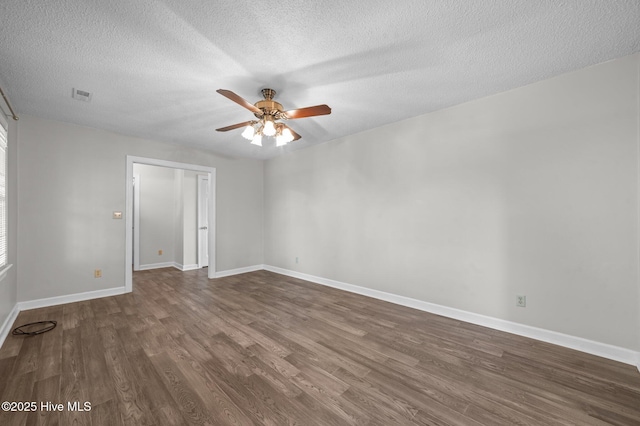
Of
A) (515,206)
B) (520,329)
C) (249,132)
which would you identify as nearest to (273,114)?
(249,132)

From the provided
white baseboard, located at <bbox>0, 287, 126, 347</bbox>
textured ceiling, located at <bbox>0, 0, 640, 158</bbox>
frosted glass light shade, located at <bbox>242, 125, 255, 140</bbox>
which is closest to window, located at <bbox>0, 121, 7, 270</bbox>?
textured ceiling, located at <bbox>0, 0, 640, 158</bbox>

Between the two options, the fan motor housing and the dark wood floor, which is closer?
the dark wood floor

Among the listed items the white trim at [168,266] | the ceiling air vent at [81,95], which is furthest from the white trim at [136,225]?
the ceiling air vent at [81,95]

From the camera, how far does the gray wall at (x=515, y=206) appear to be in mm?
2174

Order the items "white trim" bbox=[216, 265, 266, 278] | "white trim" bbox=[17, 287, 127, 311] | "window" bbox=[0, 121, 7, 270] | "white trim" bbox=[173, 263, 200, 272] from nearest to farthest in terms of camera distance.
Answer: "window" bbox=[0, 121, 7, 270] → "white trim" bbox=[17, 287, 127, 311] → "white trim" bbox=[216, 265, 266, 278] → "white trim" bbox=[173, 263, 200, 272]

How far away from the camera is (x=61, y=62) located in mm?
2137

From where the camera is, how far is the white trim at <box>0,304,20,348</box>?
A: 243cm

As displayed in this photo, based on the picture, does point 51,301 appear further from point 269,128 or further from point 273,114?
point 273,114

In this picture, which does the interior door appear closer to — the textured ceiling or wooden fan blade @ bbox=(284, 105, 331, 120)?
the textured ceiling

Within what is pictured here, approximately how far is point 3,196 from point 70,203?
0.99 m

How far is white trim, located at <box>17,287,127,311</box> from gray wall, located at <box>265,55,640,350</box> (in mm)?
3596

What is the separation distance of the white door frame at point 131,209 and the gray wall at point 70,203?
7 centimetres

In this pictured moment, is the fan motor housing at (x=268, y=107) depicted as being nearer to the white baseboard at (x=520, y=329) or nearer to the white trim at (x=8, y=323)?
the white baseboard at (x=520, y=329)

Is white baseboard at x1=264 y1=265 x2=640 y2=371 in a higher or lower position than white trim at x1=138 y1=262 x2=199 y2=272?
higher
